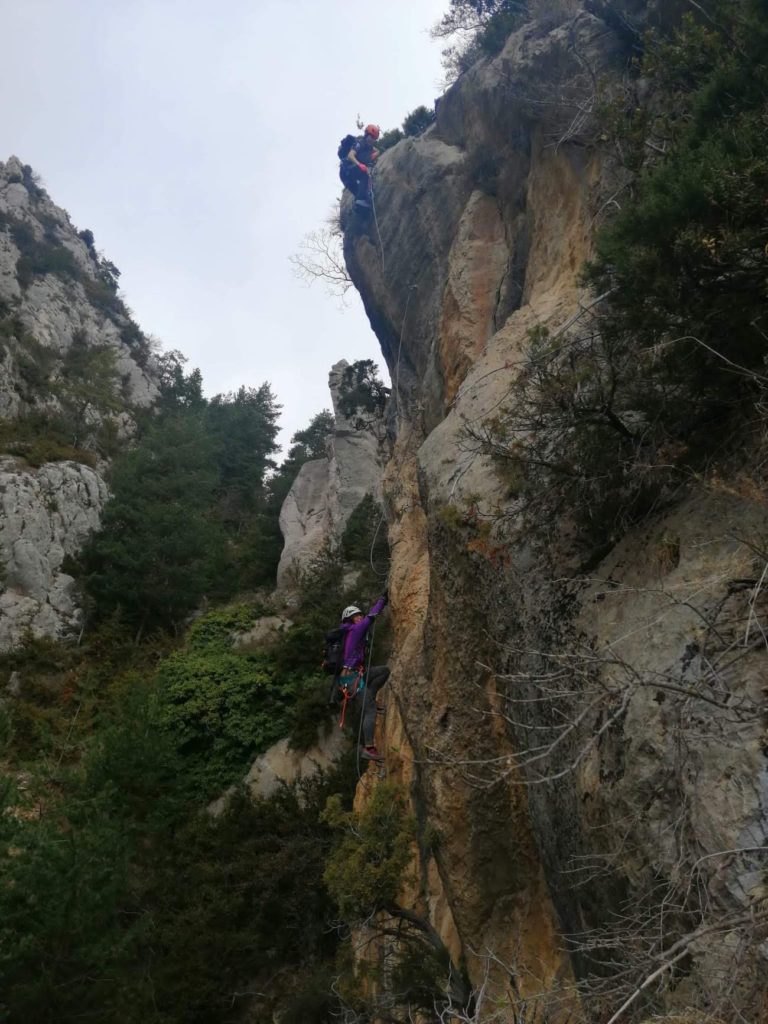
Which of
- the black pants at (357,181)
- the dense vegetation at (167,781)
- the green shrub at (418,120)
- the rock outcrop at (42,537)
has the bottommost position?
the dense vegetation at (167,781)

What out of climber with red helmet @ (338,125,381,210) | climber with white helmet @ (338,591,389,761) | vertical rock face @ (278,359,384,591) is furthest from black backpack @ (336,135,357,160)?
climber with white helmet @ (338,591,389,761)

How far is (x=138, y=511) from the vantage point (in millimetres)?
21062

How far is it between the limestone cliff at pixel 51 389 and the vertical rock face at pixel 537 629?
451 inches

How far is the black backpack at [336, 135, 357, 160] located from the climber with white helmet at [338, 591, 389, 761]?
481 inches

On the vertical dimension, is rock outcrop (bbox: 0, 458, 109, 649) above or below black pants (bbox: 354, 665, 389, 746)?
above

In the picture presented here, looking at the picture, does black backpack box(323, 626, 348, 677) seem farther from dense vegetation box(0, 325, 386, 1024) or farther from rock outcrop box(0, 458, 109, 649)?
rock outcrop box(0, 458, 109, 649)

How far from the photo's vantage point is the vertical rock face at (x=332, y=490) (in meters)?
23.2

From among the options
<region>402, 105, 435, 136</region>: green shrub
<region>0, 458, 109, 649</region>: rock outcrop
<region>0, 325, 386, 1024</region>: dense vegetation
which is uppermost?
<region>402, 105, 435, 136</region>: green shrub

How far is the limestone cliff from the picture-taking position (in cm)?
1950

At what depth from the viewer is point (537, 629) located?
5.57 m

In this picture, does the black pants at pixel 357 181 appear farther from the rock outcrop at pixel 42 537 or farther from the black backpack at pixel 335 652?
the rock outcrop at pixel 42 537

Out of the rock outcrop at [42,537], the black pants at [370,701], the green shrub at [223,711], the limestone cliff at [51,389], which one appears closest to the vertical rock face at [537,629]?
the black pants at [370,701]

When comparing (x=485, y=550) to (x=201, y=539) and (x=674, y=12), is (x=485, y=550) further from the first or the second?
(x=201, y=539)

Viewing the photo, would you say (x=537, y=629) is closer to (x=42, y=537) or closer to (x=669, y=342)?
(x=669, y=342)
